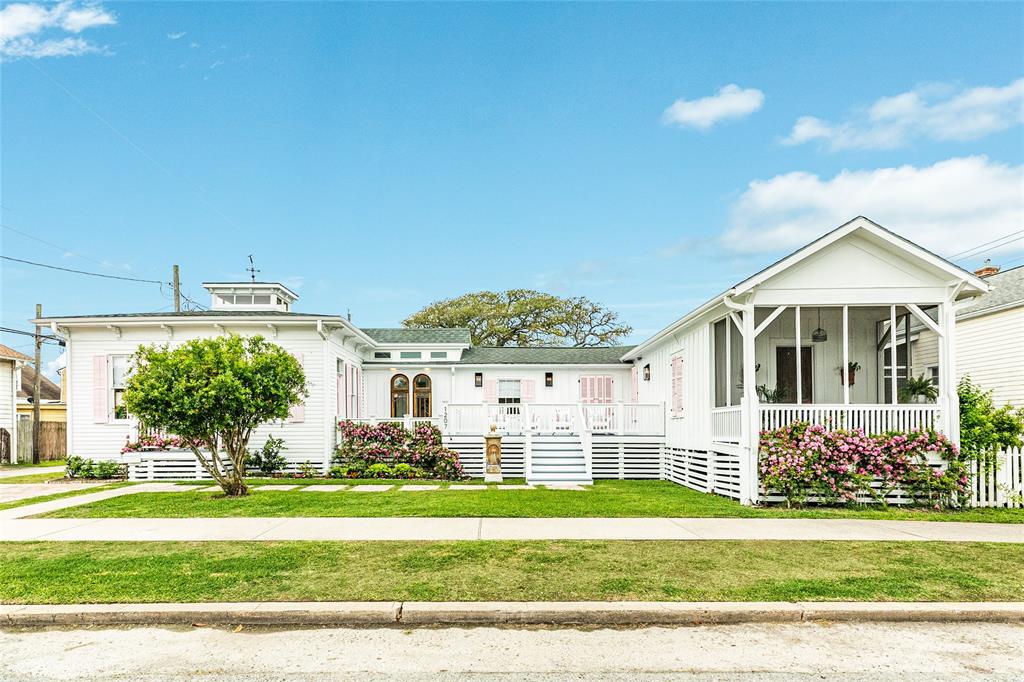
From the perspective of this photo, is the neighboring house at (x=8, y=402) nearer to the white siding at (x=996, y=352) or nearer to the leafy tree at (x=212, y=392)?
the leafy tree at (x=212, y=392)

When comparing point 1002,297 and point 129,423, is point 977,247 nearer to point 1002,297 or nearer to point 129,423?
point 1002,297

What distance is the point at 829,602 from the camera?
17.3 ft

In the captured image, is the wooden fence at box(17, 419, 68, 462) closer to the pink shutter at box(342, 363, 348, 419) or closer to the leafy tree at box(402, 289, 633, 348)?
the pink shutter at box(342, 363, 348, 419)

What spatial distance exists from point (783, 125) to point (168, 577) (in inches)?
820

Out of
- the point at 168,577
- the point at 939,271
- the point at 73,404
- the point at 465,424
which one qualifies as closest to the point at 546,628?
the point at 168,577

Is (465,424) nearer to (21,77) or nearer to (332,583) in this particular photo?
(332,583)

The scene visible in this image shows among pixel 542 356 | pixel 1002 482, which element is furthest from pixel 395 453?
pixel 1002 482

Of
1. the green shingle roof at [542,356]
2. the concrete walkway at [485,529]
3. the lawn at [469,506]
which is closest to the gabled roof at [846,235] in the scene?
the lawn at [469,506]

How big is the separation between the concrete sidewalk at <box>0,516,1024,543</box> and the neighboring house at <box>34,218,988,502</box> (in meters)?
2.45

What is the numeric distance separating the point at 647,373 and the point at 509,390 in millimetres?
4759

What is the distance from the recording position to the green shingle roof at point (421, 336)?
22828 mm

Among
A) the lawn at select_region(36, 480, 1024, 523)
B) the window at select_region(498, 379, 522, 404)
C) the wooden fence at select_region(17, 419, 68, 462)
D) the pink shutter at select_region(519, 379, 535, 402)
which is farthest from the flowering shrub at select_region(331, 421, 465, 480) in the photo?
the wooden fence at select_region(17, 419, 68, 462)

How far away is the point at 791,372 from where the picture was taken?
559 inches

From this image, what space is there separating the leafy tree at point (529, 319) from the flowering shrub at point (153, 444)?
26.6 meters
